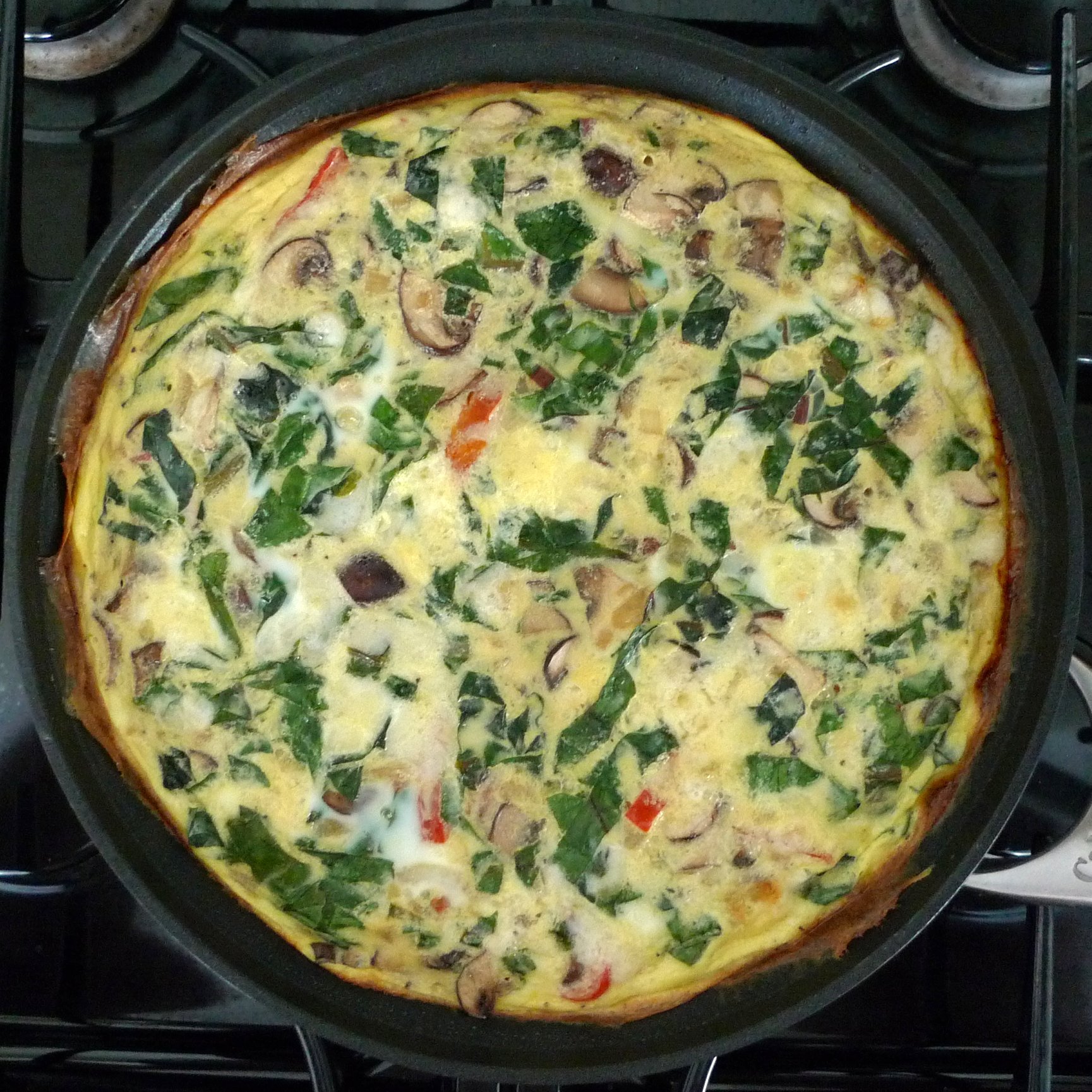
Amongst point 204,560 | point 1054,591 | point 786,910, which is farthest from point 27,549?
point 1054,591

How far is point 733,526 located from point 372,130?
0.90 m

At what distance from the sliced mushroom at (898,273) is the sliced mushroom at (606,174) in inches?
18.1

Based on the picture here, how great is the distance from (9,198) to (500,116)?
0.94 m

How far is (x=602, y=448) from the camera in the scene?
1.69m

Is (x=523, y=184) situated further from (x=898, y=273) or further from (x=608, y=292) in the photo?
(x=898, y=273)

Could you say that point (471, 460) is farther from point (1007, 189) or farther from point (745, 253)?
point (1007, 189)

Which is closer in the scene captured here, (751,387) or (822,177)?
(751,387)

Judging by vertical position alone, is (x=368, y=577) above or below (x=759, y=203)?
below

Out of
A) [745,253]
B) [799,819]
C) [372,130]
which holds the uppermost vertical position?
[372,130]

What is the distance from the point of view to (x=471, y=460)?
1.68 m

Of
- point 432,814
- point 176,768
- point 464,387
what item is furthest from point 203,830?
point 464,387

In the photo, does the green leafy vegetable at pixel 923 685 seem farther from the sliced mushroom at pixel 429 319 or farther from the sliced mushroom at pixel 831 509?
the sliced mushroom at pixel 429 319

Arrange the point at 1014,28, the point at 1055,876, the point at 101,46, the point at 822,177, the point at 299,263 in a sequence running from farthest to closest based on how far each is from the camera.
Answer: the point at 101,46 → the point at 1014,28 → the point at 1055,876 → the point at 822,177 → the point at 299,263

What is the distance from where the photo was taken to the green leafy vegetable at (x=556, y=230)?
5.63 feet
